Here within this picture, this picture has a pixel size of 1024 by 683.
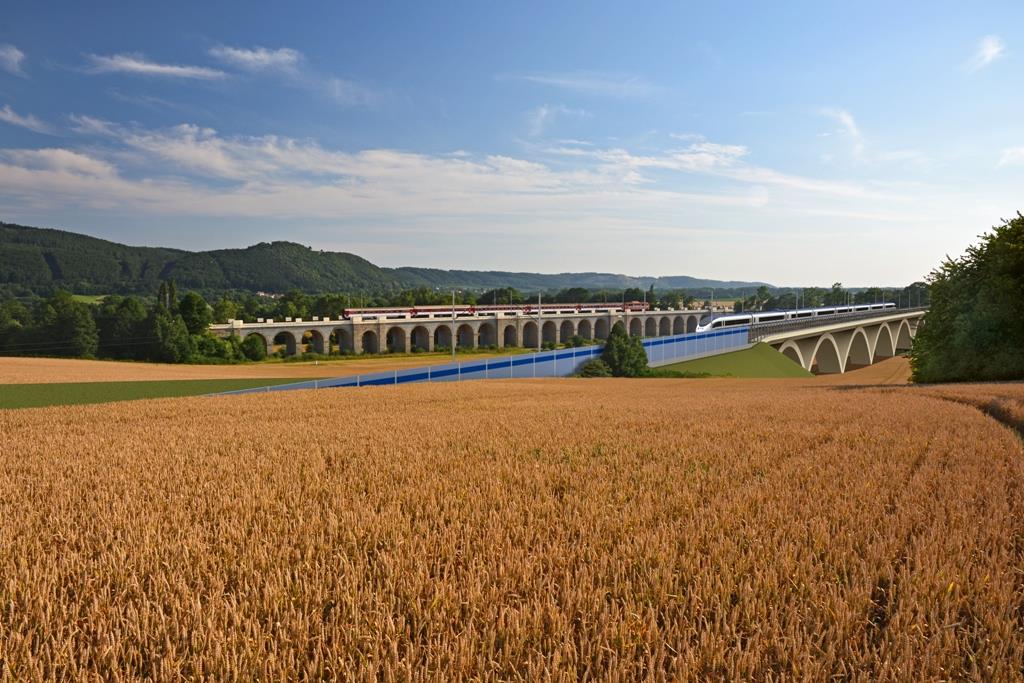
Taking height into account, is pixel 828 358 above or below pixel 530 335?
below

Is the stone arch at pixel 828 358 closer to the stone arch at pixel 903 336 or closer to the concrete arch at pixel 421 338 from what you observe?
the stone arch at pixel 903 336

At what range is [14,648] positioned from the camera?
396 centimetres

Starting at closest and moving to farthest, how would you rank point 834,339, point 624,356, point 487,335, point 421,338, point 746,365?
point 624,356 < point 746,365 < point 834,339 < point 421,338 < point 487,335

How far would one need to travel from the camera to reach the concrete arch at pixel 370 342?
108438mm

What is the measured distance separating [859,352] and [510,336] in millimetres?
67185

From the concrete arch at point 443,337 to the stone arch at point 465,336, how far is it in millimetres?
1675

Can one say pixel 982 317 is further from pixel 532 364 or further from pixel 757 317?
pixel 757 317

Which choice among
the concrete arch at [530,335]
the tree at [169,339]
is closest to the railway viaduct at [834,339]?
the concrete arch at [530,335]

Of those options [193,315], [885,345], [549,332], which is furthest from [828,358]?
[193,315]

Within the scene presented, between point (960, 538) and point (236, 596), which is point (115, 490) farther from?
point (960, 538)

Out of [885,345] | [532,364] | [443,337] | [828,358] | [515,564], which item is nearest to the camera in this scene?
[515,564]

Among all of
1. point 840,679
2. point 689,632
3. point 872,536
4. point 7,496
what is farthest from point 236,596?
point 872,536

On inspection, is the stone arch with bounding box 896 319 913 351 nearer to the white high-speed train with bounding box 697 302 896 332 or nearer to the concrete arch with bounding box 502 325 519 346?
the white high-speed train with bounding box 697 302 896 332

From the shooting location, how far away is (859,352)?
124m
